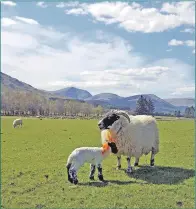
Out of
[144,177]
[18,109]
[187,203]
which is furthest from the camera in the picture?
[18,109]

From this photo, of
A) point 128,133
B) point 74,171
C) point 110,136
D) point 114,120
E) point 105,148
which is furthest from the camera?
point 128,133

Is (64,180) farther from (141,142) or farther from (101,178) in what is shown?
(141,142)

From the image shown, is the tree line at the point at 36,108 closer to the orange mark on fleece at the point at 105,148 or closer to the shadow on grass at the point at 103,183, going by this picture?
the orange mark on fleece at the point at 105,148

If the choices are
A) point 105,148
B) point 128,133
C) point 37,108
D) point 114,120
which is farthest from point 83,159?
point 37,108

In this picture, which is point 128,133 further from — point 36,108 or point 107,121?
point 36,108

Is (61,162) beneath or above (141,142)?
beneath

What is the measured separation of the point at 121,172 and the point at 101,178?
2103 millimetres

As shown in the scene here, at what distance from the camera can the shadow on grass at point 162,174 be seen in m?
13.2

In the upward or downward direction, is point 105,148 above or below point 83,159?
above

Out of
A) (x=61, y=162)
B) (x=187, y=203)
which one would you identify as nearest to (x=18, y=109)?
(x=61, y=162)

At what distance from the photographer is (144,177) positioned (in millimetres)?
13727

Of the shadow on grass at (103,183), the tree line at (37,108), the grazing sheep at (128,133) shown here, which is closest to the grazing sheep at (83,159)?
the shadow on grass at (103,183)

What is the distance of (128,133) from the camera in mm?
14656

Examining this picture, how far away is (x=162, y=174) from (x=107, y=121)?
139 inches
